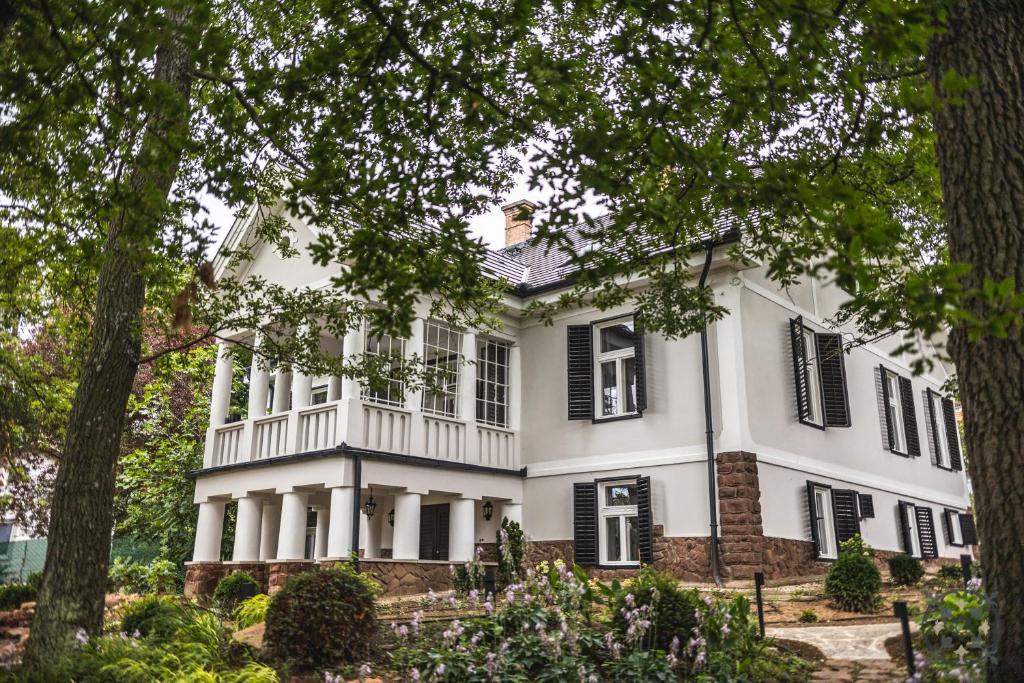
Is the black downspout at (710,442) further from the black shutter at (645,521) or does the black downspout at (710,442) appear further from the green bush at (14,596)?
the green bush at (14,596)

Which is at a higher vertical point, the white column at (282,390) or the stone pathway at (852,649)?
the white column at (282,390)

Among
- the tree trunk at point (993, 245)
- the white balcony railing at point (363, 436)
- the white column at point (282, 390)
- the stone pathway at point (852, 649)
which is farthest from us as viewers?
the white column at point (282, 390)

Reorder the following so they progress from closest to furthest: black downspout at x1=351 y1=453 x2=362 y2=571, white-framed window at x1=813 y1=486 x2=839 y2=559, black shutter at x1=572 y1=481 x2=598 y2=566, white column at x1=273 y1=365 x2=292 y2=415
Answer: black downspout at x1=351 y1=453 x2=362 y2=571 → black shutter at x1=572 y1=481 x2=598 y2=566 → white-framed window at x1=813 y1=486 x2=839 y2=559 → white column at x1=273 y1=365 x2=292 y2=415

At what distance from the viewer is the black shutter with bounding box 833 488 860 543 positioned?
14852mm

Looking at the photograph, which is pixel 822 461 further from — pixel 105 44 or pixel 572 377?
pixel 105 44

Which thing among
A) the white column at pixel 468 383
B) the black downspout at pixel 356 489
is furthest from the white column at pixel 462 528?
the black downspout at pixel 356 489

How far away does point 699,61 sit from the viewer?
4.69m

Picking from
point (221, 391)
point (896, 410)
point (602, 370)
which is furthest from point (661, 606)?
point (896, 410)

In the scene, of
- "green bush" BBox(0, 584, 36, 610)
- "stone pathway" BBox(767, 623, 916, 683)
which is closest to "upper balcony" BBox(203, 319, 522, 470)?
"green bush" BBox(0, 584, 36, 610)

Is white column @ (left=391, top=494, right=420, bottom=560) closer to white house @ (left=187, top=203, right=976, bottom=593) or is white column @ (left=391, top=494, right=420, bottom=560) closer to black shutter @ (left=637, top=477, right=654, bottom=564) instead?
white house @ (left=187, top=203, right=976, bottom=593)

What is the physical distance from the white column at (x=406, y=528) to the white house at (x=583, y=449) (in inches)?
1.4

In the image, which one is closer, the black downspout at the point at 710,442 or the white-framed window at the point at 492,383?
the black downspout at the point at 710,442

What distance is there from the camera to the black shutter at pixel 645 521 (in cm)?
1337

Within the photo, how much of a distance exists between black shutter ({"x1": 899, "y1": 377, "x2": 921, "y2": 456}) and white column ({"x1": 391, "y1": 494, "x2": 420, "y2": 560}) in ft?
37.5
